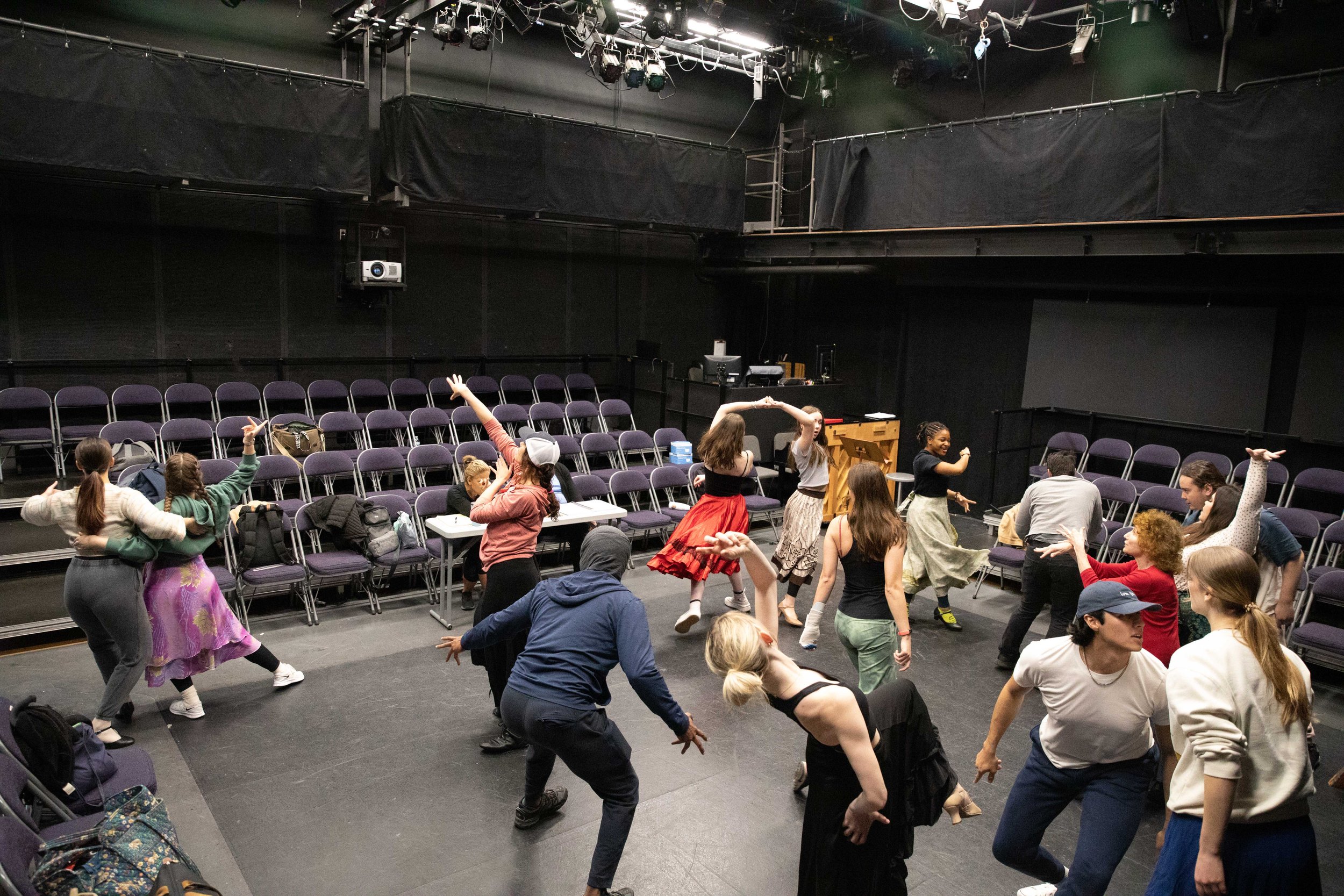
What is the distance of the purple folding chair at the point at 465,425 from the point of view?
980cm

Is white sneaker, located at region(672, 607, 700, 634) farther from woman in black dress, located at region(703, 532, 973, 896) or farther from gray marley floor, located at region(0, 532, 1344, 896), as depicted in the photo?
woman in black dress, located at region(703, 532, 973, 896)

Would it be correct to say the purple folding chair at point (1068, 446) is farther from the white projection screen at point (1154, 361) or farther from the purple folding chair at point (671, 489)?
the purple folding chair at point (671, 489)

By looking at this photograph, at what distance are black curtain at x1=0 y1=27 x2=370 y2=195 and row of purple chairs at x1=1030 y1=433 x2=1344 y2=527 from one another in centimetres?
774

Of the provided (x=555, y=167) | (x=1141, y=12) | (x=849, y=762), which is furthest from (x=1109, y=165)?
(x=849, y=762)

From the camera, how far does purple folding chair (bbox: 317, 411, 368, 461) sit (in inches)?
348

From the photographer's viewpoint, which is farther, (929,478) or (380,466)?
(380,466)

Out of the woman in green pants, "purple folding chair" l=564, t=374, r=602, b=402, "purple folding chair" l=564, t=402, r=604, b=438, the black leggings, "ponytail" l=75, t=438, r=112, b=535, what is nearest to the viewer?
the woman in green pants

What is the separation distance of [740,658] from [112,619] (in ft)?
11.6

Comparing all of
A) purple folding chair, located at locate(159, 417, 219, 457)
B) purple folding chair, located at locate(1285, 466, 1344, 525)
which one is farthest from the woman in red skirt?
purple folding chair, located at locate(1285, 466, 1344, 525)

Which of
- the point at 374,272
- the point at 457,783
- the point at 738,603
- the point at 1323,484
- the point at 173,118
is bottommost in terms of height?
the point at 457,783

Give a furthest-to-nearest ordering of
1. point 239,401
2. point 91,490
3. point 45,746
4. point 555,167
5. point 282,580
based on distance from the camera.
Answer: point 555,167 → point 239,401 → point 282,580 → point 91,490 → point 45,746

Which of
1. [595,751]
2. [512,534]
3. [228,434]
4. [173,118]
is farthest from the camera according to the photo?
[228,434]

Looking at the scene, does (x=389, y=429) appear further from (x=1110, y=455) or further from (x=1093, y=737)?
(x=1093, y=737)

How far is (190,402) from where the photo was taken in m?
8.98
